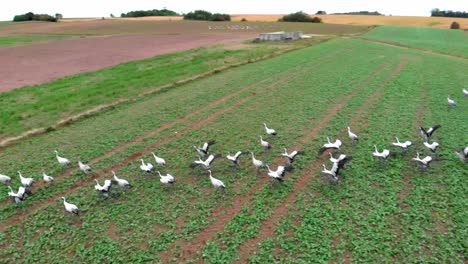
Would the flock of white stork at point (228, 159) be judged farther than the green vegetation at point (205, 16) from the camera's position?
No

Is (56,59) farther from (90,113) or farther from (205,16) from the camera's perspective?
(205,16)

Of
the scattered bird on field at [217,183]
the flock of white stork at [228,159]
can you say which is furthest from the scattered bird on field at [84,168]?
the scattered bird on field at [217,183]

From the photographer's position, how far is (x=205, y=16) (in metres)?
109

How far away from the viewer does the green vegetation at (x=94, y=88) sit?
19.5m

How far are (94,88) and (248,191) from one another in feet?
57.7

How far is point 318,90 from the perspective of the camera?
926 inches

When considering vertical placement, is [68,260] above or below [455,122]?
below

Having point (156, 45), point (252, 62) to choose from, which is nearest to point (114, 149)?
point (252, 62)

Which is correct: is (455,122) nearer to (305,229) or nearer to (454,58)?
(305,229)

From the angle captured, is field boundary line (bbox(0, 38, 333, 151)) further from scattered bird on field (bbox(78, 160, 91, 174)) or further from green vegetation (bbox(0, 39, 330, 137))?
scattered bird on field (bbox(78, 160, 91, 174))

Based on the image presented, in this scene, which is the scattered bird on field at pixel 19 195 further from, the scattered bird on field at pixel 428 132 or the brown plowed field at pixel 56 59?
the brown plowed field at pixel 56 59

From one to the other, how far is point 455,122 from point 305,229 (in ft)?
34.8

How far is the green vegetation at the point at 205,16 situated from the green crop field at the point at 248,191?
8889cm

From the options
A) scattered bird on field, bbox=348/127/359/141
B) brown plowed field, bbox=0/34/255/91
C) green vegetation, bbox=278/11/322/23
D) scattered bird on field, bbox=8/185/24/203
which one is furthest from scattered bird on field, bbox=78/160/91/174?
green vegetation, bbox=278/11/322/23
